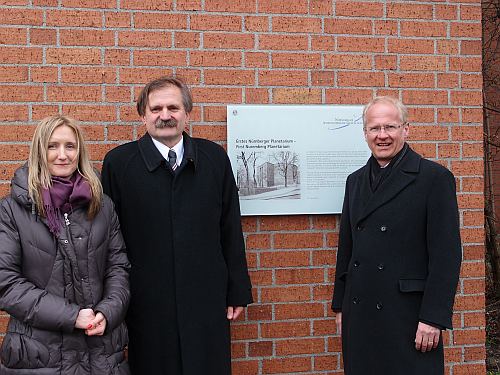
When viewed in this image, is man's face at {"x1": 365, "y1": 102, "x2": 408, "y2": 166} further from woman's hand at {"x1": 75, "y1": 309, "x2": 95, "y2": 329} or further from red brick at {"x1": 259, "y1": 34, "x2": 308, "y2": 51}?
woman's hand at {"x1": 75, "y1": 309, "x2": 95, "y2": 329}

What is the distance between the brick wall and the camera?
145 inches

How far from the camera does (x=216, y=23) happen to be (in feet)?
12.7

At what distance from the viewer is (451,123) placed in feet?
13.5

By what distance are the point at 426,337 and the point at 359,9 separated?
6.74 ft

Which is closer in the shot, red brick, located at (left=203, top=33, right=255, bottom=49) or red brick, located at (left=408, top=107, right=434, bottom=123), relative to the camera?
red brick, located at (left=203, top=33, right=255, bottom=49)

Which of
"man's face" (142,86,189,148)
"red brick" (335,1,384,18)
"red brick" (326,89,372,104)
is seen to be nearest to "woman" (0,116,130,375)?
"man's face" (142,86,189,148)

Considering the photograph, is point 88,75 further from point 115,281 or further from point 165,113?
point 115,281

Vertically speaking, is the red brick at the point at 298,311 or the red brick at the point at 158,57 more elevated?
the red brick at the point at 158,57

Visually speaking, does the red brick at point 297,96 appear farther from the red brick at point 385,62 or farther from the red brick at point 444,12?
the red brick at point 444,12

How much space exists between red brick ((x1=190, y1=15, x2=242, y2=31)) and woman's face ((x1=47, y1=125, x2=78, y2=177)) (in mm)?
1167

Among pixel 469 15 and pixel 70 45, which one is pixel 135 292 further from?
pixel 469 15

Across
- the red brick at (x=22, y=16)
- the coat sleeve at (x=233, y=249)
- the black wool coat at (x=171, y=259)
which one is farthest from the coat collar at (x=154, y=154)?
the red brick at (x=22, y=16)

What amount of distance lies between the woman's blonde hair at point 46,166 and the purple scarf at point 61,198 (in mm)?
24

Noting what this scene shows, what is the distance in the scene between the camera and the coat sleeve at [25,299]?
109 inches
